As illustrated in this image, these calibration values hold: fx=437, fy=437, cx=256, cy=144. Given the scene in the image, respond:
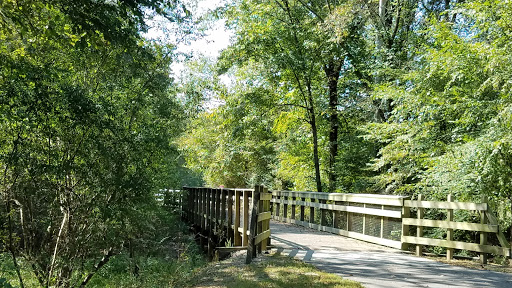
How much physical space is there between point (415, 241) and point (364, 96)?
919 cm

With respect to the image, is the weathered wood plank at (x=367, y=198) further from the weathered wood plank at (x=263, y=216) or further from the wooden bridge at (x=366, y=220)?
the weathered wood plank at (x=263, y=216)

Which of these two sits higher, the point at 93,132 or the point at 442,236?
the point at 93,132

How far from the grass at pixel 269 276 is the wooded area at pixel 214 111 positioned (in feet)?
6.06

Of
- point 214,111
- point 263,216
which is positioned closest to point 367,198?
point 263,216

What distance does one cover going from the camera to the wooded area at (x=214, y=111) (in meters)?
6.94

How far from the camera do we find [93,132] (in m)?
7.77

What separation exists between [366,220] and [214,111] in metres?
10.8

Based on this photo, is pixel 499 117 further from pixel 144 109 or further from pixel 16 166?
pixel 16 166

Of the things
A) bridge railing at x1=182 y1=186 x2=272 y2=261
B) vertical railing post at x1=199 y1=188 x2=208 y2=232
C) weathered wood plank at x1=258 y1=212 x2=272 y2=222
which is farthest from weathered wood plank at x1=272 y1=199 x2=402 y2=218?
vertical railing post at x1=199 y1=188 x2=208 y2=232

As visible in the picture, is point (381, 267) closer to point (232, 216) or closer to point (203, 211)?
point (232, 216)

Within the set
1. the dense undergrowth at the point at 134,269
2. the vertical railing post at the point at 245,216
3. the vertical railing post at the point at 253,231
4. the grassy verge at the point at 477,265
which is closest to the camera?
the grassy verge at the point at 477,265

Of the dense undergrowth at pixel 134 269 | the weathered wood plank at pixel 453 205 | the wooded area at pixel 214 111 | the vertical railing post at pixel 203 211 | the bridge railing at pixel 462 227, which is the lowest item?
the dense undergrowth at pixel 134 269

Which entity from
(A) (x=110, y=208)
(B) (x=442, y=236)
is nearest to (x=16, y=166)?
(A) (x=110, y=208)

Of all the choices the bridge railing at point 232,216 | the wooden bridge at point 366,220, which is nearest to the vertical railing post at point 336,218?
the wooden bridge at point 366,220
